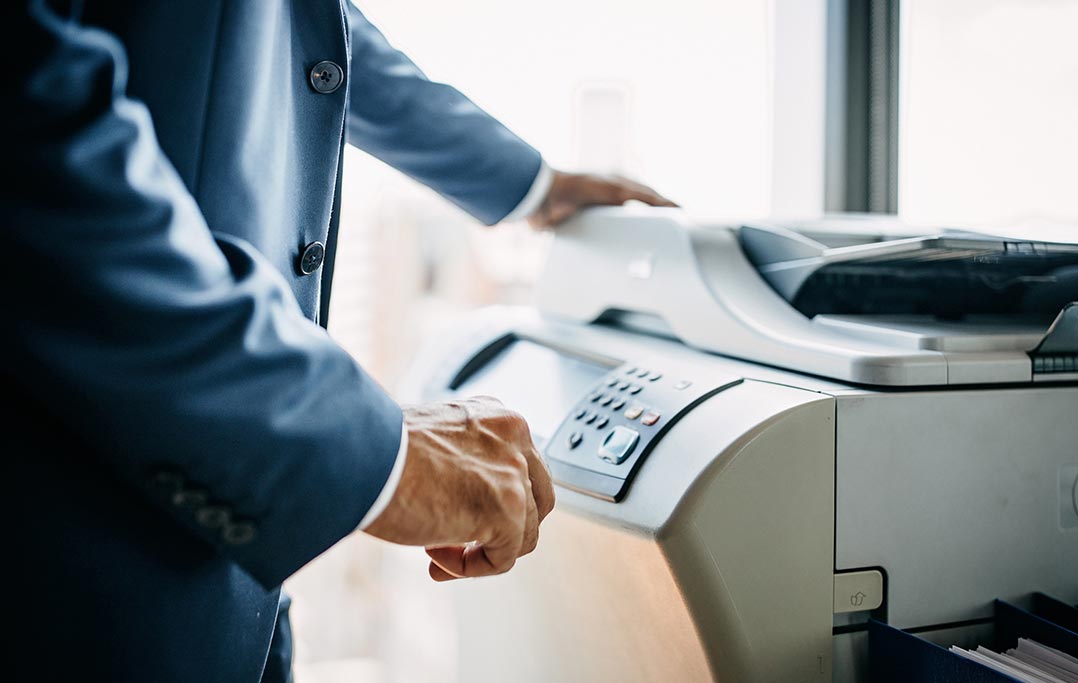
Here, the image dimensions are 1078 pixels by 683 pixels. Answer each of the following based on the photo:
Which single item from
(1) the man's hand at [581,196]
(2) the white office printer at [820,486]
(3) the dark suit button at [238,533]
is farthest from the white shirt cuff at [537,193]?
(3) the dark suit button at [238,533]

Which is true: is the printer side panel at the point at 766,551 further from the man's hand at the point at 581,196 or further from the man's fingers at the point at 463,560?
the man's hand at the point at 581,196

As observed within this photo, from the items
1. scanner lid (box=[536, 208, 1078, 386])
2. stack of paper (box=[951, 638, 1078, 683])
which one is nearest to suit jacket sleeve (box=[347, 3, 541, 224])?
scanner lid (box=[536, 208, 1078, 386])

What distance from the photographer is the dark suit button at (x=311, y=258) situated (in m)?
0.59

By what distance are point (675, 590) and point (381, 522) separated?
216mm

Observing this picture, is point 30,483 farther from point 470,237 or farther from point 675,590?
point 470,237

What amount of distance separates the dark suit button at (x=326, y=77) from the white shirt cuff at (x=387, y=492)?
0.25 m

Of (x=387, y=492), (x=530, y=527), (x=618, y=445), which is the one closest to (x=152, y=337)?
(x=387, y=492)

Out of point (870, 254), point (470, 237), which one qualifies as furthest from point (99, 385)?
point (470, 237)

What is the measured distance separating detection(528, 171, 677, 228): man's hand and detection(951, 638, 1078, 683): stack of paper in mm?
630

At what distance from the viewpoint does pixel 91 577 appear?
0.48 m

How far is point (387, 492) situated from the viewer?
47 cm

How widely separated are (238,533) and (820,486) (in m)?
0.37

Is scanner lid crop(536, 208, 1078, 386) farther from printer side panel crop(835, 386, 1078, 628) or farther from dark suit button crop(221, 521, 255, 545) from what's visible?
dark suit button crop(221, 521, 255, 545)

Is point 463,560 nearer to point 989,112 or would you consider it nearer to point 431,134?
point 431,134
